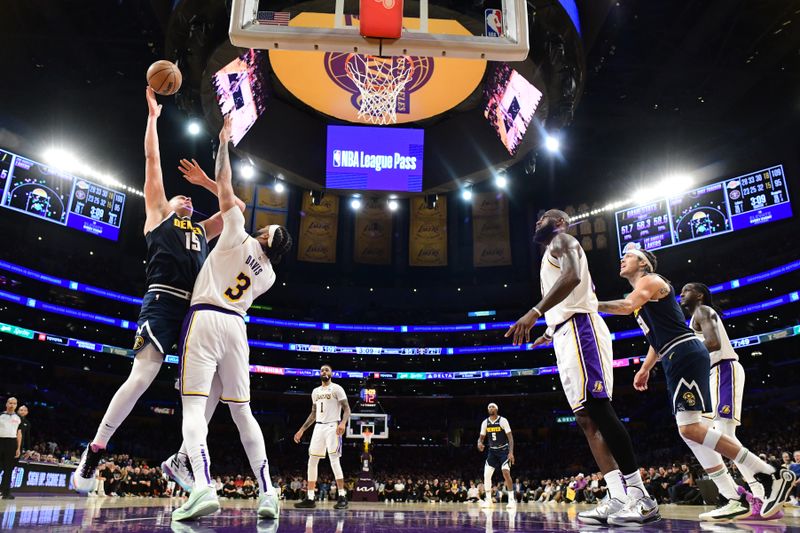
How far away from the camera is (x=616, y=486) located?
413 centimetres

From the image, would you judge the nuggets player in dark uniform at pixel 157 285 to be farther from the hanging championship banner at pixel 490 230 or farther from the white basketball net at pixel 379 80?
the hanging championship banner at pixel 490 230

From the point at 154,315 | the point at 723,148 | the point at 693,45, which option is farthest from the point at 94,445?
the point at 723,148

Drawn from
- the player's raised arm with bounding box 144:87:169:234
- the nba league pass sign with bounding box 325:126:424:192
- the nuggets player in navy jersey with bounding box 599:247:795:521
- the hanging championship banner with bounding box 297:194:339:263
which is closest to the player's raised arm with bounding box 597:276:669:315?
the nuggets player in navy jersey with bounding box 599:247:795:521

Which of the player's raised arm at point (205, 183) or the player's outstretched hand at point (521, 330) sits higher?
the player's raised arm at point (205, 183)

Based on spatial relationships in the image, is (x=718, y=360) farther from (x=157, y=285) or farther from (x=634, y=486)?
(x=157, y=285)

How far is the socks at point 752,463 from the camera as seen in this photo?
4.69 metres

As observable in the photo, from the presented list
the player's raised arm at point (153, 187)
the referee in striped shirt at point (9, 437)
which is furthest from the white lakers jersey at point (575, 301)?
the referee in striped shirt at point (9, 437)

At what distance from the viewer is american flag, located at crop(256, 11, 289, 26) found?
605cm

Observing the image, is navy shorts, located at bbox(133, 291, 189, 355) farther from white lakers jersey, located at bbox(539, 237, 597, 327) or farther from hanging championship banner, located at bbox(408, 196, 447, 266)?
hanging championship banner, located at bbox(408, 196, 447, 266)

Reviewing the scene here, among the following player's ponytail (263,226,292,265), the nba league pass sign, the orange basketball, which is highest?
the nba league pass sign

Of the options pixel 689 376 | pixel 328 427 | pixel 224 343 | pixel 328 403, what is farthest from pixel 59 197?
pixel 689 376

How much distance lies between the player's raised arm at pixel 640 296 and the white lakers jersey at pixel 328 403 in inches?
215

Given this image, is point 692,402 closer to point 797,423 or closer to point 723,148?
point 797,423

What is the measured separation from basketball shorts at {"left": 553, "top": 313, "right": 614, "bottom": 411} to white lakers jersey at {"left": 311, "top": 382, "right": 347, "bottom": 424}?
5.39 meters
